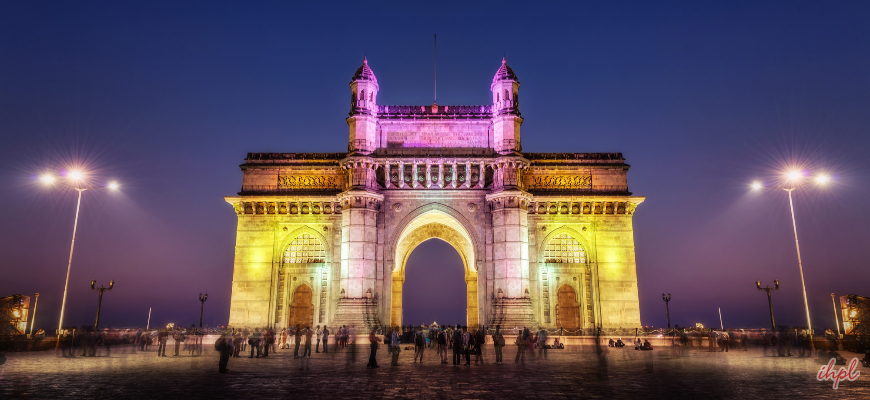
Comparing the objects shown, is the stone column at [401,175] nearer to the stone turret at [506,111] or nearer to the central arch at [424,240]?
the stone turret at [506,111]

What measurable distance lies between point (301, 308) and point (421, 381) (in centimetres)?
2626

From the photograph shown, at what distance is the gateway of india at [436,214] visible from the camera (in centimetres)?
3703

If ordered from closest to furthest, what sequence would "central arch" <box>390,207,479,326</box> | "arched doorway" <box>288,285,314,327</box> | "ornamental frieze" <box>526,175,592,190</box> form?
"arched doorway" <box>288,285,314,327</box>, "ornamental frieze" <box>526,175,592,190</box>, "central arch" <box>390,207,479,326</box>

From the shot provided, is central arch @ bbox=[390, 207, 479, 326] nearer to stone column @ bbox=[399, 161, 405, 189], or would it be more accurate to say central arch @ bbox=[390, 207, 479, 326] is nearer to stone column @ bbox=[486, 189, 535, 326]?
stone column @ bbox=[399, 161, 405, 189]

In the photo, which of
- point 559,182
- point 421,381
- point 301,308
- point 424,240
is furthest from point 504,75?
point 421,381

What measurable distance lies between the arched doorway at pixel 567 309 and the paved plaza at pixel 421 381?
19.0m

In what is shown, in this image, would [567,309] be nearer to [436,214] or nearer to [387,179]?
[436,214]

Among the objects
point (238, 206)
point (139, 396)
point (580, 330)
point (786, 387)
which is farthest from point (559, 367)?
point (238, 206)

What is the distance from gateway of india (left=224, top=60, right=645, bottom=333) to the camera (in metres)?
37.0

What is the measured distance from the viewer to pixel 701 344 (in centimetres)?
3350

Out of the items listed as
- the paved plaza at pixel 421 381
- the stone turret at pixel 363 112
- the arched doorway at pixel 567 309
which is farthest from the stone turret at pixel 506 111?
the paved plaza at pixel 421 381

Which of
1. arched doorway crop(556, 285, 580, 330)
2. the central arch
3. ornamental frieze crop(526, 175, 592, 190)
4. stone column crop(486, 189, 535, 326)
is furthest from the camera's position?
the central arch

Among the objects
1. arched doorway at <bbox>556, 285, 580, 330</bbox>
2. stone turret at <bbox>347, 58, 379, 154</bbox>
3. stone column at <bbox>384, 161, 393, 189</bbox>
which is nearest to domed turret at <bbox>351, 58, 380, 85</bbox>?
stone turret at <bbox>347, 58, 379, 154</bbox>

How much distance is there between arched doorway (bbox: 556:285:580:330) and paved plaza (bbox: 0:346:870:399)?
749 inches
